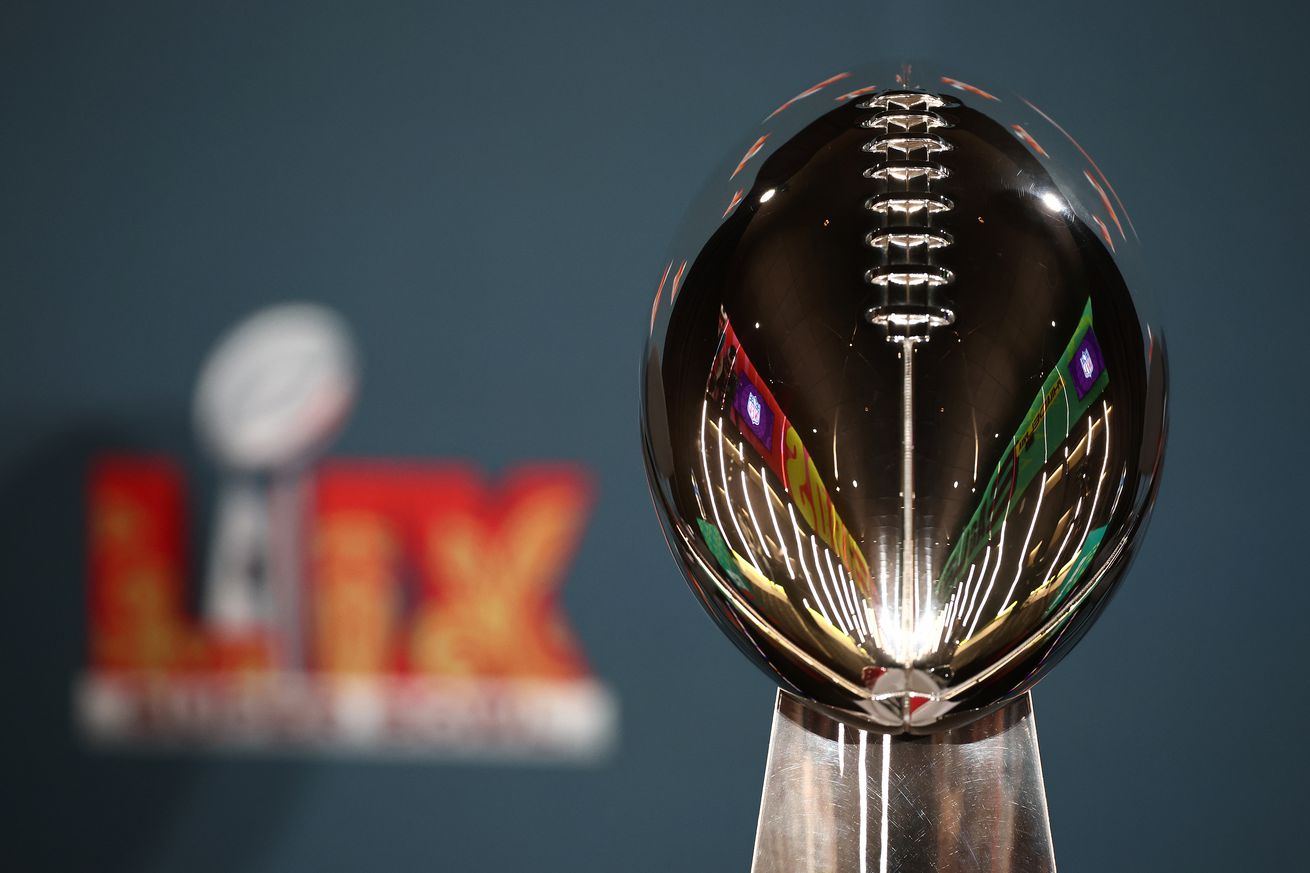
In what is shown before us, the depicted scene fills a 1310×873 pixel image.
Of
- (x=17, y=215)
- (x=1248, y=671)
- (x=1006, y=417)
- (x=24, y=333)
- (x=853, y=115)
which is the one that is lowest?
(x=1248, y=671)

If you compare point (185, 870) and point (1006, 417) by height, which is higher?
point (1006, 417)

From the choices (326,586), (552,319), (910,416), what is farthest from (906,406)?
(326,586)

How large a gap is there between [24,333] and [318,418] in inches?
16.0

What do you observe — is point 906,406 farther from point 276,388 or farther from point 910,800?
point 276,388

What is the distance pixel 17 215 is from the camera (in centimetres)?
160

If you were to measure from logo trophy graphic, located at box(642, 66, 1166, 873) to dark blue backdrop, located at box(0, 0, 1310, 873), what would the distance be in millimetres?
995

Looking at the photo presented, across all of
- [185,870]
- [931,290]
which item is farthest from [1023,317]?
[185,870]

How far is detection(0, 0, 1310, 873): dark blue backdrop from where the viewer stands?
1.37m

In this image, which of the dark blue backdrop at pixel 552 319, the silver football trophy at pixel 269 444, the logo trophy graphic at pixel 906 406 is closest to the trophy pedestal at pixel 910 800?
the logo trophy graphic at pixel 906 406

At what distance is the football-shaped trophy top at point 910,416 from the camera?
1.33 feet

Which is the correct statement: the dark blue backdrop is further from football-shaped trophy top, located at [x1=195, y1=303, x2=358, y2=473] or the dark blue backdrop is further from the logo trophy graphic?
the logo trophy graphic

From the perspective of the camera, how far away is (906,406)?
15.9 inches

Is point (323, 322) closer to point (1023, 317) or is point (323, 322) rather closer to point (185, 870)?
point (185, 870)

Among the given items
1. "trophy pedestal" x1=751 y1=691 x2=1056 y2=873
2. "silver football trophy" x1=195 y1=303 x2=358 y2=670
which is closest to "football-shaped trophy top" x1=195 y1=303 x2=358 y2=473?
"silver football trophy" x1=195 y1=303 x2=358 y2=670
